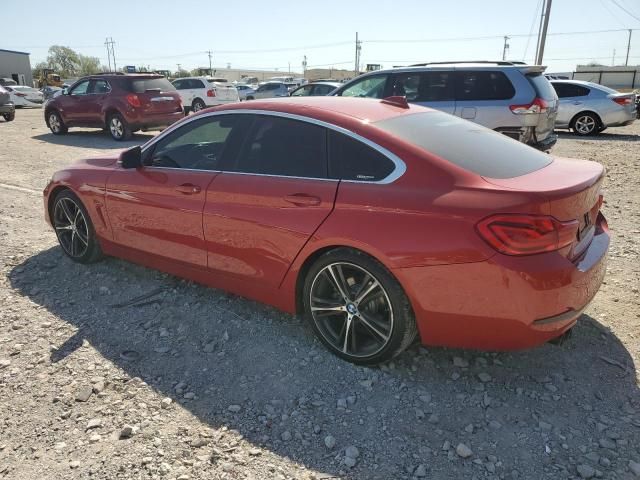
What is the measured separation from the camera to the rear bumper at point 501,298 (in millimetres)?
2516

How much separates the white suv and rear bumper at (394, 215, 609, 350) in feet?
66.4

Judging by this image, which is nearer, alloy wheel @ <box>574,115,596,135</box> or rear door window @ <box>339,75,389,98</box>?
rear door window @ <box>339,75,389,98</box>

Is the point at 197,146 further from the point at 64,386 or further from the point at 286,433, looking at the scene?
the point at 286,433

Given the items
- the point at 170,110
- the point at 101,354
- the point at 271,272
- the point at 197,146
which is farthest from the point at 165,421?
the point at 170,110

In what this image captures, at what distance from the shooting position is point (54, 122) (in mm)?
14945

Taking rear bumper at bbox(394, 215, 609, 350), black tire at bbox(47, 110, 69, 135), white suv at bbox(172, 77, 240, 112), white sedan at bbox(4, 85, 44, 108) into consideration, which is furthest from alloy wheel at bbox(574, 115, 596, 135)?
white sedan at bbox(4, 85, 44, 108)

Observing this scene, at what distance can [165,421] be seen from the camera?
271 centimetres

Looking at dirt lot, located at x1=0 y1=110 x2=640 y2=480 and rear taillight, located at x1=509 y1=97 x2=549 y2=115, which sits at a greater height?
rear taillight, located at x1=509 y1=97 x2=549 y2=115

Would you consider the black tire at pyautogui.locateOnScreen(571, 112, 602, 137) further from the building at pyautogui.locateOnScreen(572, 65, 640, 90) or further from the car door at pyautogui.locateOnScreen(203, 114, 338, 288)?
the building at pyautogui.locateOnScreen(572, 65, 640, 90)

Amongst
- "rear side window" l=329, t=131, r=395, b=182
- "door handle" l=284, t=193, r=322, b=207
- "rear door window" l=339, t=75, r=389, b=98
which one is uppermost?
"rear door window" l=339, t=75, r=389, b=98

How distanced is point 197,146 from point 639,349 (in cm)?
332

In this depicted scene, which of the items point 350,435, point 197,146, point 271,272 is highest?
point 197,146

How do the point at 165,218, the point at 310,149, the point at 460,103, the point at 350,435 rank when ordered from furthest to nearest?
the point at 460,103 < the point at 165,218 < the point at 310,149 < the point at 350,435

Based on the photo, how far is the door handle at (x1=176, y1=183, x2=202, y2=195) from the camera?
12.0ft
